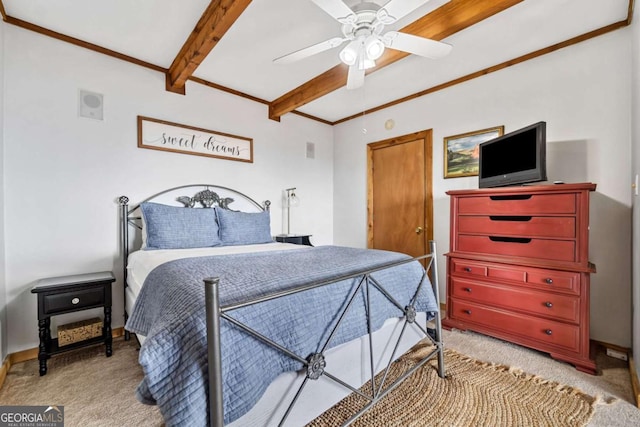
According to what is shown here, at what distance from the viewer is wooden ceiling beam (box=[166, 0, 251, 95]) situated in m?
1.81

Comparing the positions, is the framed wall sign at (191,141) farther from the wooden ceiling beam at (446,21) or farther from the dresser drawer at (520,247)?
the dresser drawer at (520,247)

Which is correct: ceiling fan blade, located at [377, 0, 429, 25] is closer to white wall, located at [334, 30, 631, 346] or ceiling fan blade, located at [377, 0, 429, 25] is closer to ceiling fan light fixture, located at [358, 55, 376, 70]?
ceiling fan light fixture, located at [358, 55, 376, 70]

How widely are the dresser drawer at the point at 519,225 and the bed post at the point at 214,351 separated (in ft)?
7.81

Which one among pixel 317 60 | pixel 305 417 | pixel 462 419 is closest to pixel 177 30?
pixel 317 60

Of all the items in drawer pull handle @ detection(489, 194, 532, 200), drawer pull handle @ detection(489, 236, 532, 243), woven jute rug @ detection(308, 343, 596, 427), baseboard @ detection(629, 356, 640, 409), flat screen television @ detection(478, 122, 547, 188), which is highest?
flat screen television @ detection(478, 122, 547, 188)

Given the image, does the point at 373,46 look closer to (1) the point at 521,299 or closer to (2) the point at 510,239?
(2) the point at 510,239

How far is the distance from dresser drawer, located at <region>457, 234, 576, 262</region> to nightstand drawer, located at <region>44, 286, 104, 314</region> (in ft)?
9.95

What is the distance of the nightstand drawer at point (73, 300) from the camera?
193 cm

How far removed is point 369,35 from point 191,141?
216 cm

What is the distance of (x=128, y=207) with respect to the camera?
8.54ft

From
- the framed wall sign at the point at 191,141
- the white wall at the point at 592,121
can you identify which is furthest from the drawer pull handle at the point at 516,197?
the framed wall sign at the point at 191,141

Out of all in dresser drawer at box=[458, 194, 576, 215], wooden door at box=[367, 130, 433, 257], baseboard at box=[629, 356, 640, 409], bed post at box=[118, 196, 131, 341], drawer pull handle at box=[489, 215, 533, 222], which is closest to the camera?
baseboard at box=[629, 356, 640, 409]

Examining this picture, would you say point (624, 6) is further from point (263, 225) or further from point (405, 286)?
point (263, 225)

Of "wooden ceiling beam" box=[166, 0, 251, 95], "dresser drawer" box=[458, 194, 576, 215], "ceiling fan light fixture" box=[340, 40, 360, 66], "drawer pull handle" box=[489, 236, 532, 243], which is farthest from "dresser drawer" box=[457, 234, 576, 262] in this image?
"wooden ceiling beam" box=[166, 0, 251, 95]
